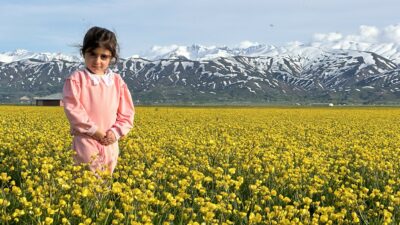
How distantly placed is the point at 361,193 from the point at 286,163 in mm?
2480

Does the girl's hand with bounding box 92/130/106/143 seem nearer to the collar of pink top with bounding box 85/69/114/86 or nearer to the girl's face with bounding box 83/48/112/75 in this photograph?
the collar of pink top with bounding box 85/69/114/86

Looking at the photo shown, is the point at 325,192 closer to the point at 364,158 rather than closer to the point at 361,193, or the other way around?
the point at 361,193

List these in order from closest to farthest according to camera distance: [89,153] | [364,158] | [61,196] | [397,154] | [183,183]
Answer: [61,196] < [183,183] < [89,153] < [364,158] < [397,154]

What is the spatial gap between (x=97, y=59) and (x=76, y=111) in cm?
65

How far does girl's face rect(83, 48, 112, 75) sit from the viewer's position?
5.69 m

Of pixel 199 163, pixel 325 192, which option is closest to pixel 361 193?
pixel 325 192

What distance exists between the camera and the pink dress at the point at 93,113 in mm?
5605

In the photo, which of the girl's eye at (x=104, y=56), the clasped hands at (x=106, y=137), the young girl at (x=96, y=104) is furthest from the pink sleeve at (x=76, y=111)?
the girl's eye at (x=104, y=56)

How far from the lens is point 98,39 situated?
562 centimetres

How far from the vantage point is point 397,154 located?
1033cm

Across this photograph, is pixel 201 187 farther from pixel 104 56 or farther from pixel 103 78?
pixel 104 56

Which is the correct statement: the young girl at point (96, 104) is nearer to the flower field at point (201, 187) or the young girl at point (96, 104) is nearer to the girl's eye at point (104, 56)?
the girl's eye at point (104, 56)

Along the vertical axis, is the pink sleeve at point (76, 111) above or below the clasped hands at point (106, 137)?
above

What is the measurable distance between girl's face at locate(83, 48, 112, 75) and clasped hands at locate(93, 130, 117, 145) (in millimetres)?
731
